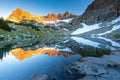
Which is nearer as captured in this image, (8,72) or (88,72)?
(88,72)

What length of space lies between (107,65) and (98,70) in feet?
10.9

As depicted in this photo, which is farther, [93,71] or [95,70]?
[95,70]

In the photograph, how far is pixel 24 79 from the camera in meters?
21.7

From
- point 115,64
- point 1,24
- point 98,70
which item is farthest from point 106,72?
point 1,24

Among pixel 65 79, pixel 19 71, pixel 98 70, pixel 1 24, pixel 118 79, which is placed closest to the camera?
pixel 118 79

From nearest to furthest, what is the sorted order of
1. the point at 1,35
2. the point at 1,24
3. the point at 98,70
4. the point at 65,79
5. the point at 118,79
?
the point at 118,79 → the point at 65,79 → the point at 98,70 → the point at 1,35 → the point at 1,24

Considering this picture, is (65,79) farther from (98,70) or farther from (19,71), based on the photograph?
(19,71)

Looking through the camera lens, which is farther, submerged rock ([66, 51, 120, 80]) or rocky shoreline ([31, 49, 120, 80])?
submerged rock ([66, 51, 120, 80])

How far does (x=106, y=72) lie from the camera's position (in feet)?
76.1

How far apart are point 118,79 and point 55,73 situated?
7.53 meters

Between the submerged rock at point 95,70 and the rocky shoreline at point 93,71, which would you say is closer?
the rocky shoreline at point 93,71

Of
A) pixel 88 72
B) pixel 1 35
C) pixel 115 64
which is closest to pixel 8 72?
pixel 88 72

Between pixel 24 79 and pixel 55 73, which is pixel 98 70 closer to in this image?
pixel 55 73

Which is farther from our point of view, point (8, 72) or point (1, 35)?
point (1, 35)
